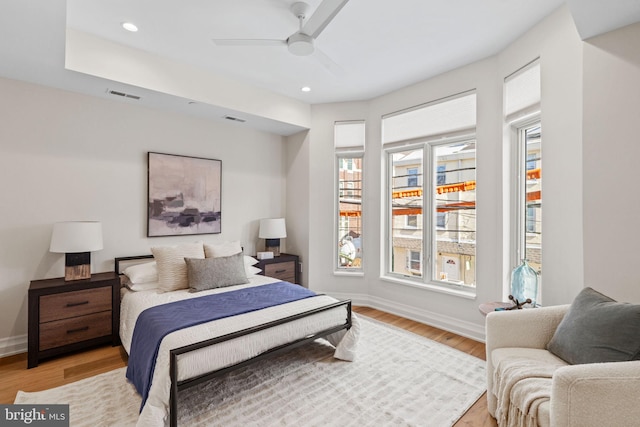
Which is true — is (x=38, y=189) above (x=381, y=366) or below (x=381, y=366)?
above

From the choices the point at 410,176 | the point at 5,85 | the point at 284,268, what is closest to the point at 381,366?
the point at 284,268

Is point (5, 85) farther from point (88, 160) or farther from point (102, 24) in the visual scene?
point (102, 24)

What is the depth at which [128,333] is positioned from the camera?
8.71 ft

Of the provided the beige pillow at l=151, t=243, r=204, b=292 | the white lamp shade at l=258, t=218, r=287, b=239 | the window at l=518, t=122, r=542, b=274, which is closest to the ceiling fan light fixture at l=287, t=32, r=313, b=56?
the window at l=518, t=122, r=542, b=274

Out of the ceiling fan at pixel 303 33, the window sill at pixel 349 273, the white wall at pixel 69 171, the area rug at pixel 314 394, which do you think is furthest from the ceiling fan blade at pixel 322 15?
the window sill at pixel 349 273

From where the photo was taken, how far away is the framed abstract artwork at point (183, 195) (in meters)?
3.59

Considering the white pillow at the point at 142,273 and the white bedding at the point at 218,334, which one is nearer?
the white bedding at the point at 218,334

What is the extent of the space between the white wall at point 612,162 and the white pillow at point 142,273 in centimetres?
363

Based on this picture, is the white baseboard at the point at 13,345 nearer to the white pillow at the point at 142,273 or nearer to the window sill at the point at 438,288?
the white pillow at the point at 142,273

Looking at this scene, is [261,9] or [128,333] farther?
[128,333]

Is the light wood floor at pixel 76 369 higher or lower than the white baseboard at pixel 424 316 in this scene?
lower

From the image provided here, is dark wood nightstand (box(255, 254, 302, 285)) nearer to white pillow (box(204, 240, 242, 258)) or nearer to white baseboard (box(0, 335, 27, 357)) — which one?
white pillow (box(204, 240, 242, 258))

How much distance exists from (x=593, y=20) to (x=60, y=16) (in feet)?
11.0

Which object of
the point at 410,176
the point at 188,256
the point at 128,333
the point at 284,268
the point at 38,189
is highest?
the point at 410,176
